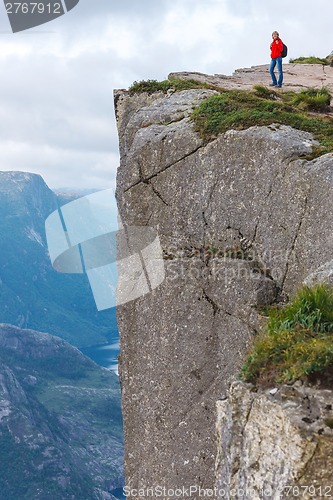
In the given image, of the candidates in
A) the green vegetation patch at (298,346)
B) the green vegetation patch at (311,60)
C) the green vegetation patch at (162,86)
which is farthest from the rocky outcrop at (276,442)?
the green vegetation patch at (311,60)

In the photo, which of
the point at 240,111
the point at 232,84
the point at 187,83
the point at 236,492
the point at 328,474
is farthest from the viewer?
the point at 232,84

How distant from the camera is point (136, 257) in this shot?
19000 mm

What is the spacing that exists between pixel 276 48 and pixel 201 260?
13.2 metres

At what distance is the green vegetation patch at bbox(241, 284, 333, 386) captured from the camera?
24.6ft

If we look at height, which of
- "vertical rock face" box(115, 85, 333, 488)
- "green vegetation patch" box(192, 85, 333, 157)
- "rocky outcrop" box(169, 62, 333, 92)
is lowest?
"vertical rock face" box(115, 85, 333, 488)

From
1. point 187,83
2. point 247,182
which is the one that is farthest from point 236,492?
point 187,83

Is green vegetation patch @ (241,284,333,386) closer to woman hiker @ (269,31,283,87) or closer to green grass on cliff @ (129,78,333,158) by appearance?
green grass on cliff @ (129,78,333,158)

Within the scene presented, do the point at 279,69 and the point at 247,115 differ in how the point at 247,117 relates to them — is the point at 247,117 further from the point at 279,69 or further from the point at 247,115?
the point at 279,69

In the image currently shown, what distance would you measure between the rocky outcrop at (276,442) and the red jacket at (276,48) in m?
21.2

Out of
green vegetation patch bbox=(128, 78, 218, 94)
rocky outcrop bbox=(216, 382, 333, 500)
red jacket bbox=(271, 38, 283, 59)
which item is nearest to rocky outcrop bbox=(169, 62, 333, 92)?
red jacket bbox=(271, 38, 283, 59)

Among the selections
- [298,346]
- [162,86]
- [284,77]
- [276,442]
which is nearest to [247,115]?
[162,86]

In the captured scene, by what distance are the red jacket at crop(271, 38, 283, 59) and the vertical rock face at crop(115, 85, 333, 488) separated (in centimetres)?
904

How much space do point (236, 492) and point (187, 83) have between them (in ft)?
53.9

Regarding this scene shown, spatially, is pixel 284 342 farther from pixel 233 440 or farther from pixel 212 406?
pixel 212 406
